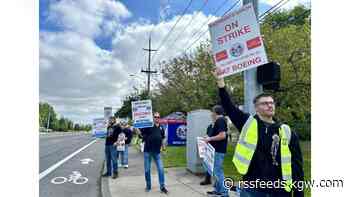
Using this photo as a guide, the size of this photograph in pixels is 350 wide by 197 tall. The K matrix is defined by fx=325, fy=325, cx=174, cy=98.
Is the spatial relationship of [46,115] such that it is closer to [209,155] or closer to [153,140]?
[153,140]

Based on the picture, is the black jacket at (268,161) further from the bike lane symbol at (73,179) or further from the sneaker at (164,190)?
the bike lane symbol at (73,179)

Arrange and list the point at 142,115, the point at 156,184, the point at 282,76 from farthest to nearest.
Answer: the point at 282,76, the point at 142,115, the point at 156,184

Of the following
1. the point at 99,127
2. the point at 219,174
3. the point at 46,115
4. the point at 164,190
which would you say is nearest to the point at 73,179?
the point at 99,127

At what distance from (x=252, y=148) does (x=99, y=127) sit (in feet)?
26.5

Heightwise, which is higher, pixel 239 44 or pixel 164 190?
pixel 239 44

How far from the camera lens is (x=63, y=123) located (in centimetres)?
14388

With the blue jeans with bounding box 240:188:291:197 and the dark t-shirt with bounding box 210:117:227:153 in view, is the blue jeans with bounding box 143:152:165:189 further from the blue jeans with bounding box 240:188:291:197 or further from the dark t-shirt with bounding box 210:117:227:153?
the blue jeans with bounding box 240:188:291:197

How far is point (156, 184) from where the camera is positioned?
8.12m

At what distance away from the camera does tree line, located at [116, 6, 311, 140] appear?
12.5 m

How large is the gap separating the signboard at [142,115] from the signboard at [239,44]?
10.9 ft

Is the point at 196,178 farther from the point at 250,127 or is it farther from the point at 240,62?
the point at 250,127

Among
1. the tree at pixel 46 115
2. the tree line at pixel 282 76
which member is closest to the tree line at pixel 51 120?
the tree at pixel 46 115

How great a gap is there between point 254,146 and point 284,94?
1111 centimetres
